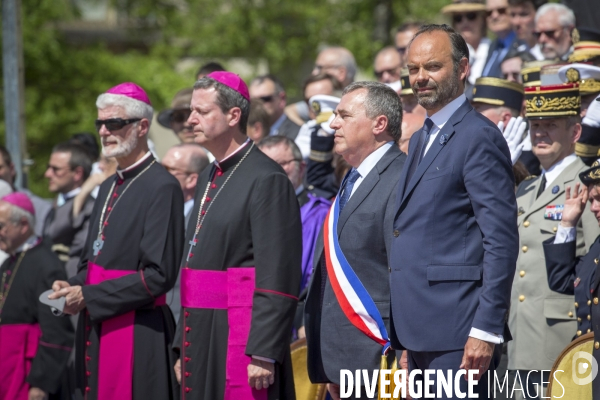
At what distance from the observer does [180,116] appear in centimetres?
857

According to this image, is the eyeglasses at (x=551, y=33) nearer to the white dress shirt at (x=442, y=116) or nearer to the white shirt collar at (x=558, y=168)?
the white shirt collar at (x=558, y=168)

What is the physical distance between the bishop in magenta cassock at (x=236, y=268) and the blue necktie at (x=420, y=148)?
983mm

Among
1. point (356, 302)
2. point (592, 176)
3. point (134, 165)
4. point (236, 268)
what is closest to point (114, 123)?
point (134, 165)

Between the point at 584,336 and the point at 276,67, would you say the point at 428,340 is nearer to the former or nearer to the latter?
the point at 584,336

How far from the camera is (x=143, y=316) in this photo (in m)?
5.61

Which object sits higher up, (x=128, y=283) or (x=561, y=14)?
(x=561, y=14)

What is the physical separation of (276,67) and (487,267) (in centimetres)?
1201

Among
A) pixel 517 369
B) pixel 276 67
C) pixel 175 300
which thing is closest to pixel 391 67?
pixel 175 300

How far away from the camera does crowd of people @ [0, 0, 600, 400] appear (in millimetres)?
4051

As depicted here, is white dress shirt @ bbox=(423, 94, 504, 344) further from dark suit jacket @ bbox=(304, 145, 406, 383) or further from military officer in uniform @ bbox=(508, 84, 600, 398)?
military officer in uniform @ bbox=(508, 84, 600, 398)

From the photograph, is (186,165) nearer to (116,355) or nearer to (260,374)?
(116,355)

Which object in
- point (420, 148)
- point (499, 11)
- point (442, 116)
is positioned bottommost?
point (420, 148)

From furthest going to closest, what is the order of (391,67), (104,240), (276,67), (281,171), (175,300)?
(276,67) → (391,67) → (175,300) → (104,240) → (281,171)

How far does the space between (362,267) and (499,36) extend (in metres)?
4.80
